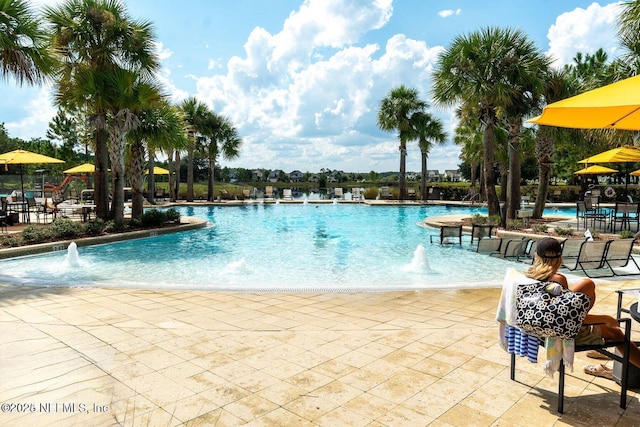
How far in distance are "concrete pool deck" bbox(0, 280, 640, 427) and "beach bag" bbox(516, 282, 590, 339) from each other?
0.58 metres

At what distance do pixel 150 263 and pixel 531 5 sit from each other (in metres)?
11.8

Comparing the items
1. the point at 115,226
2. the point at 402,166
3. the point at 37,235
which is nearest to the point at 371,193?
the point at 402,166

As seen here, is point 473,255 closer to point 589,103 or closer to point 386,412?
point 589,103

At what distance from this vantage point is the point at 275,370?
3.80 metres

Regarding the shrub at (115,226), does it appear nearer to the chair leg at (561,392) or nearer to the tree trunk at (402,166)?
the chair leg at (561,392)

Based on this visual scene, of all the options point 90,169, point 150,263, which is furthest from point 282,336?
point 90,169

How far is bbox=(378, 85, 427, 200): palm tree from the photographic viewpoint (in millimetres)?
30281

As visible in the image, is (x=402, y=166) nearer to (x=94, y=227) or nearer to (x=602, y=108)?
(x=94, y=227)

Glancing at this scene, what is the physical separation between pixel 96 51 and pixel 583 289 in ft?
47.9

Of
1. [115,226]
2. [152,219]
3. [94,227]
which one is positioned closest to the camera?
[94,227]

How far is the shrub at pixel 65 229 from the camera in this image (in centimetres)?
1214

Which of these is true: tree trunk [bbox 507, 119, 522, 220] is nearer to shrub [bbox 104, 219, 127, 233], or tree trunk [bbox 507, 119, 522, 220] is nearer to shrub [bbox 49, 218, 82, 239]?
shrub [bbox 104, 219, 127, 233]

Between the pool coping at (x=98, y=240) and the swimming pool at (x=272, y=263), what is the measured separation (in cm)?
23

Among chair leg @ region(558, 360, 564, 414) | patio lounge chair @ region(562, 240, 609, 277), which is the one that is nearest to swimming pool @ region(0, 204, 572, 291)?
patio lounge chair @ region(562, 240, 609, 277)
